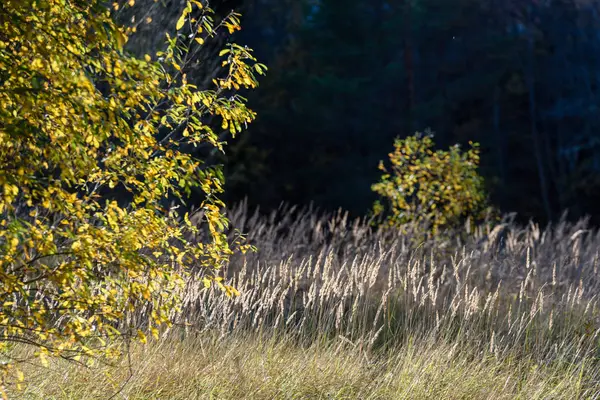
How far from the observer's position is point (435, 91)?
49.8 feet

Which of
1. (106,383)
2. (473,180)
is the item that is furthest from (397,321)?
(473,180)

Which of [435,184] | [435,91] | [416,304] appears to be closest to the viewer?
[416,304]

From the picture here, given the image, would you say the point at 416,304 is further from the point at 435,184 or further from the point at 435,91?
the point at 435,91

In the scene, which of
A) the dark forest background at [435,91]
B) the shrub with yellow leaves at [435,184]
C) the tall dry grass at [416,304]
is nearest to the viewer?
the tall dry grass at [416,304]

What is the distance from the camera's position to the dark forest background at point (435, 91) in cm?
1409

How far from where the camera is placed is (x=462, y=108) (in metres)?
15.1

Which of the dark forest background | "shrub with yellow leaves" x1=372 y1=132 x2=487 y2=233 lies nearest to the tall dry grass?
"shrub with yellow leaves" x1=372 y1=132 x2=487 y2=233

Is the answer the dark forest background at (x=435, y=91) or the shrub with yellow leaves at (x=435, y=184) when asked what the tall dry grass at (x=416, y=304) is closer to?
the shrub with yellow leaves at (x=435, y=184)

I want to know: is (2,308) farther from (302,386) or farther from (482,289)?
(482,289)

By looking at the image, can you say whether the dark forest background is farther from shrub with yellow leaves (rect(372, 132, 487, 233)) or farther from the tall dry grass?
the tall dry grass

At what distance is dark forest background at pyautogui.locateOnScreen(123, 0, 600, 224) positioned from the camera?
14.1 metres

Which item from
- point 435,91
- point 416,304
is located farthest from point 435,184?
point 435,91

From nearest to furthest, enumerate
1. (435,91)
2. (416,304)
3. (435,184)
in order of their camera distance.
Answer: (416,304) < (435,184) < (435,91)

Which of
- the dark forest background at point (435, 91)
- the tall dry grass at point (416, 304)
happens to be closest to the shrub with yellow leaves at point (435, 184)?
the tall dry grass at point (416, 304)
